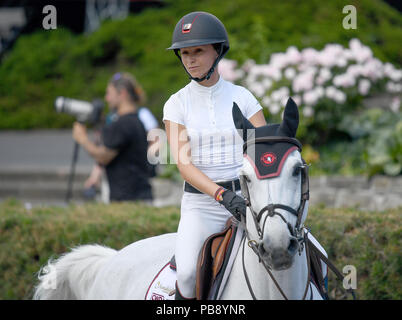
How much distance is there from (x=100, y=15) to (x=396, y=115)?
38.9 feet

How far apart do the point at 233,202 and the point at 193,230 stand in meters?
0.47

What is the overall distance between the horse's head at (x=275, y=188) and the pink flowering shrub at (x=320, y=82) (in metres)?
6.81

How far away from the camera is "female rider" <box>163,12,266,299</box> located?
3.47 m

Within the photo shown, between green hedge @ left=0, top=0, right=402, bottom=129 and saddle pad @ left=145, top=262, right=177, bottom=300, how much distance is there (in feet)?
28.3

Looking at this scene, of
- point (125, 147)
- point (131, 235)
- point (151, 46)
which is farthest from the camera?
point (151, 46)

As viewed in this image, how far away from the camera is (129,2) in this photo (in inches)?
742

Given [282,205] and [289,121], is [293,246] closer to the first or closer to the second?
[282,205]

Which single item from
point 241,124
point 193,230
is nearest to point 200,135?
point 241,124

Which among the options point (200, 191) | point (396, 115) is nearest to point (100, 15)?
point (396, 115)

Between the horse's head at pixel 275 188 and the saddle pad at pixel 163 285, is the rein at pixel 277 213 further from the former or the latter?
the saddle pad at pixel 163 285

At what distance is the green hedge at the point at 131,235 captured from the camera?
15.6ft

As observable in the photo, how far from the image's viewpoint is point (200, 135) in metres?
3.48

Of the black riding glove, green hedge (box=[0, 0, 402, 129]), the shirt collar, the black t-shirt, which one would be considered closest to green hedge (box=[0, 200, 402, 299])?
the black t-shirt

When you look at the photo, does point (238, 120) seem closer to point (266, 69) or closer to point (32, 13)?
point (266, 69)
